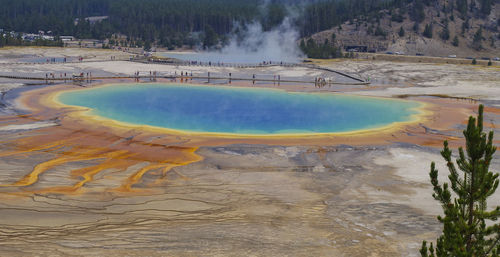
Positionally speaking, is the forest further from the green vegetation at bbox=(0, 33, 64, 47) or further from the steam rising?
the green vegetation at bbox=(0, 33, 64, 47)

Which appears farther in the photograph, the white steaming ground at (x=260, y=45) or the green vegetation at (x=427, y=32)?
the green vegetation at (x=427, y=32)

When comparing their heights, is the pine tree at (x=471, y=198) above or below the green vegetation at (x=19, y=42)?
below

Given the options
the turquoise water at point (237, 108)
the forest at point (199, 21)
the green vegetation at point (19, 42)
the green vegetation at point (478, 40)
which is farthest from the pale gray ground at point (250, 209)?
the forest at point (199, 21)

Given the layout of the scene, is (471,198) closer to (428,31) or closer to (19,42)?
(19,42)

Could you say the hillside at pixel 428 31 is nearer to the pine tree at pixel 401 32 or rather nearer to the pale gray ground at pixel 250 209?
the pine tree at pixel 401 32

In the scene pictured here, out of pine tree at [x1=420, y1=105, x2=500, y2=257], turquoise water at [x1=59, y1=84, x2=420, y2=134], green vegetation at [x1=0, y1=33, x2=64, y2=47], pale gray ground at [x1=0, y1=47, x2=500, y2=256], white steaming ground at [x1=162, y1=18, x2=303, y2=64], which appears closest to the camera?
pine tree at [x1=420, y1=105, x2=500, y2=257]

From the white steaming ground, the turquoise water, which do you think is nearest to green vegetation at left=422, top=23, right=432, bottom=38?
the white steaming ground

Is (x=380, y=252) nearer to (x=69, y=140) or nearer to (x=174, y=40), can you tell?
(x=69, y=140)
